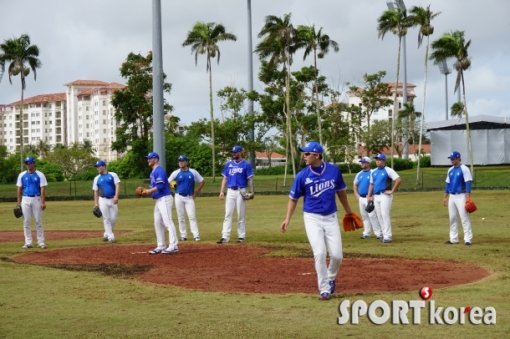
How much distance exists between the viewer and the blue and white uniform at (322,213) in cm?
1046

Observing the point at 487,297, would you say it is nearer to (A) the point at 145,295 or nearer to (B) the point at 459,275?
(B) the point at 459,275

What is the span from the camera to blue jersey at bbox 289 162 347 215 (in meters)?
10.5

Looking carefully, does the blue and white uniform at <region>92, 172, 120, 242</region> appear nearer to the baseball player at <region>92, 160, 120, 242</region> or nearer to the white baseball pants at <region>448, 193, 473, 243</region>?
the baseball player at <region>92, 160, 120, 242</region>

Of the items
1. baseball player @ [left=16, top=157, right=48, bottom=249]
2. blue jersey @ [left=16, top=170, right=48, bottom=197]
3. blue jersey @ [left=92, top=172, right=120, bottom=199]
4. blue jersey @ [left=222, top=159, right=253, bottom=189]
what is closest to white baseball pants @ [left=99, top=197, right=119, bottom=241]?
blue jersey @ [left=92, top=172, right=120, bottom=199]

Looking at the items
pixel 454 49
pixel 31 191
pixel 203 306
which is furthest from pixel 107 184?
pixel 454 49

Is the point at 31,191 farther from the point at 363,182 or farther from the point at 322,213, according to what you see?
the point at 322,213

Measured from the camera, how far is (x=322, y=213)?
1053cm

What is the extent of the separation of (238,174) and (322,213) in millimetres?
7940

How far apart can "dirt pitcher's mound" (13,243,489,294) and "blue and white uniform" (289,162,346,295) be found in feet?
2.32

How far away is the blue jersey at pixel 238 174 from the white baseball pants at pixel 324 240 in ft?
25.7

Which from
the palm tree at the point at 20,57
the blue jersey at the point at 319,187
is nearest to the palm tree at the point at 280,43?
the palm tree at the point at 20,57

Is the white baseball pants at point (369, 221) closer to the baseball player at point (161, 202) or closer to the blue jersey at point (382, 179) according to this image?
the blue jersey at point (382, 179)

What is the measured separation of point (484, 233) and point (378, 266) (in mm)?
8091

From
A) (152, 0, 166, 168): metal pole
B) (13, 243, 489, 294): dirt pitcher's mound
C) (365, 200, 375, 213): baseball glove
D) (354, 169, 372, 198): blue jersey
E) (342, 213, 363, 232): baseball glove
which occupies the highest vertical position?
(152, 0, 166, 168): metal pole
